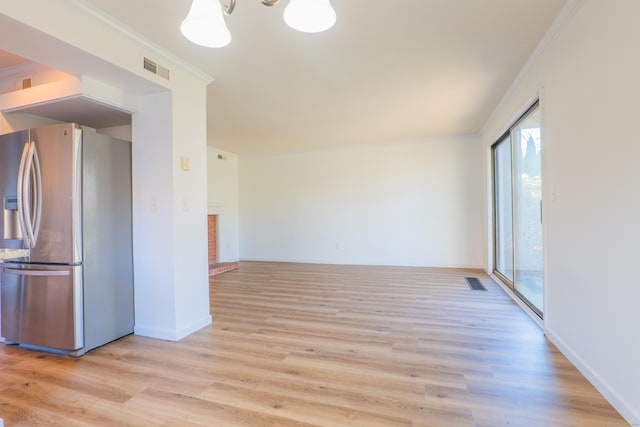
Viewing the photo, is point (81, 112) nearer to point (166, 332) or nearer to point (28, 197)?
point (28, 197)

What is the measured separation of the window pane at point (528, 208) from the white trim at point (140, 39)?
3.31 metres

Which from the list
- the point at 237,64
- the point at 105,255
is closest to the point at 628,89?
the point at 237,64

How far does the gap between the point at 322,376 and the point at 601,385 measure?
1.67 meters

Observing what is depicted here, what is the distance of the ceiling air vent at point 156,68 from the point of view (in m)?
2.43

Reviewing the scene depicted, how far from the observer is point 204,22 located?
1268 mm

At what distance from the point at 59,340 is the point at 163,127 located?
193cm

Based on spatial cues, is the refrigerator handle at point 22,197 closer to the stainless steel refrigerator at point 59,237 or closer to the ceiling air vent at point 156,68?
the stainless steel refrigerator at point 59,237

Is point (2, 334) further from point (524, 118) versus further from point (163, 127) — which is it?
point (524, 118)

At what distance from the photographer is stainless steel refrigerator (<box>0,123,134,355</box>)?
7.81ft

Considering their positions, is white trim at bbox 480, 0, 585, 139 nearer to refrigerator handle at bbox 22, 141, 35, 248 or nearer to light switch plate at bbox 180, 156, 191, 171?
light switch plate at bbox 180, 156, 191, 171

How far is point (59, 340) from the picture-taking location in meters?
2.39

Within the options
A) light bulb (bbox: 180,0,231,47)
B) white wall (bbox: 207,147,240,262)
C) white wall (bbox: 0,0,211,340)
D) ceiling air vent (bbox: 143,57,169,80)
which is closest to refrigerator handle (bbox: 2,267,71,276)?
white wall (bbox: 0,0,211,340)

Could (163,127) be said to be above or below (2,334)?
above

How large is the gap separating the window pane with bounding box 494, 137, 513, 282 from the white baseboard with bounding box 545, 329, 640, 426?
2.06 metres
